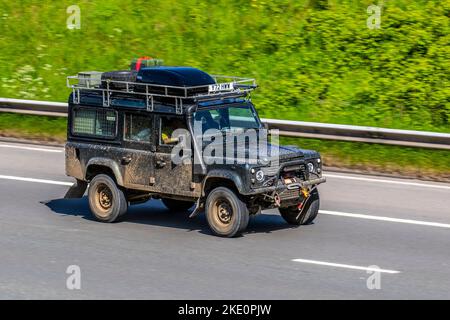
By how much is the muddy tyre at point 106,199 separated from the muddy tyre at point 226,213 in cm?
163

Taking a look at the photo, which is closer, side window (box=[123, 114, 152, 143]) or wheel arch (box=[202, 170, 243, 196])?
wheel arch (box=[202, 170, 243, 196])

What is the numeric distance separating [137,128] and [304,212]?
281cm

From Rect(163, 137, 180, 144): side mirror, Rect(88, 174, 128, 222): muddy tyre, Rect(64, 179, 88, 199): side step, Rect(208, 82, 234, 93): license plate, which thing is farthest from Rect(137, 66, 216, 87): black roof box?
Rect(64, 179, 88, 199): side step

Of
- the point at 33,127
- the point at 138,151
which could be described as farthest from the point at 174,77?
the point at 33,127

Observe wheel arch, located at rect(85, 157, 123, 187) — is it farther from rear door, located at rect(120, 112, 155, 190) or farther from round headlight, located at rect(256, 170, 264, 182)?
round headlight, located at rect(256, 170, 264, 182)

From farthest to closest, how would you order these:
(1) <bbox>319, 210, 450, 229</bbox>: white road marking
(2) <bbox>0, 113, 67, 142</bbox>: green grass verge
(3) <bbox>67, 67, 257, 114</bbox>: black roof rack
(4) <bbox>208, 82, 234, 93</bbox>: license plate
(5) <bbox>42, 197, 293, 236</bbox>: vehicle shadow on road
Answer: (2) <bbox>0, 113, 67, 142</bbox>: green grass verge
(1) <bbox>319, 210, 450, 229</bbox>: white road marking
(5) <bbox>42, 197, 293, 236</bbox>: vehicle shadow on road
(4) <bbox>208, 82, 234, 93</bbox>: license plate
(3) <bbox>67, 67, 257, 114</bbox>: black roof rack

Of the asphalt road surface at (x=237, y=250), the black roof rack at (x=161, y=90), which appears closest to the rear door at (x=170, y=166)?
the black roof rack at (x=161, y=90)

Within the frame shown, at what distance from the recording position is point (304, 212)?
14469mm

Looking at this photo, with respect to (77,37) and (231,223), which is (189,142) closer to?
(231,223)

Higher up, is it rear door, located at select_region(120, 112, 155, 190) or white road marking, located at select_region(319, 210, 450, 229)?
rear door, located at select_region(120, 112, 155, 190)

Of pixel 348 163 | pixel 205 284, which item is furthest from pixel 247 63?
pixel 205 284

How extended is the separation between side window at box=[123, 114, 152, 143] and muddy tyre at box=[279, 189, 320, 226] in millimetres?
2321

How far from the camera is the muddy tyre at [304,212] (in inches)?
567

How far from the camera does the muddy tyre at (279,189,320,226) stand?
1441 centimetres
